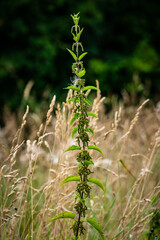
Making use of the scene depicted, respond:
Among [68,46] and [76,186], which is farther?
[68,46]

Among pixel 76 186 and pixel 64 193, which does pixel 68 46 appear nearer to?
pixel 76 186

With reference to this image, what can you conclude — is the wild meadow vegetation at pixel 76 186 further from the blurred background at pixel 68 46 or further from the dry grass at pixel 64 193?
the blurred background at pixel 68 46

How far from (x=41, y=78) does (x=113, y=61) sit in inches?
122

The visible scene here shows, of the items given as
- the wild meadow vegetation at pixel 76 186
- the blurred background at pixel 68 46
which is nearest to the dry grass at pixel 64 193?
the wild meadow vegetation at pixel 76 186

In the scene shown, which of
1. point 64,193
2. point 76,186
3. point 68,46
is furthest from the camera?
point 68,46

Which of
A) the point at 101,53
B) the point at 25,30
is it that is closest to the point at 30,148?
the point at 25,30

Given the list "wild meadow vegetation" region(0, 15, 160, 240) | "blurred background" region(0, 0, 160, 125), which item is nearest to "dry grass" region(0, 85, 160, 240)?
"wild meadow vegetation" region(0, 15, 160, 240)

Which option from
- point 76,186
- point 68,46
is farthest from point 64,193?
point 68,46

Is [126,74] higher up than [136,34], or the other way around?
[136,34]

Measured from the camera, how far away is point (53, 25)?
27.1 ft

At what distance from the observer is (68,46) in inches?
328

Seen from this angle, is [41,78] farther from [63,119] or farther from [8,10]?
[63,119]

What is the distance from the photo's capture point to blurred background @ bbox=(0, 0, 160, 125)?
7.33 metres

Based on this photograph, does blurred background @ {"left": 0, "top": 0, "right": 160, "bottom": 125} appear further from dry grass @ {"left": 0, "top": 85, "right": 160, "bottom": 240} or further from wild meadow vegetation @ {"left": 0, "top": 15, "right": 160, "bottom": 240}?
wild meadow vegetation @ {"left": 0, "top": 15, "right": 160, "bottom": 240}
